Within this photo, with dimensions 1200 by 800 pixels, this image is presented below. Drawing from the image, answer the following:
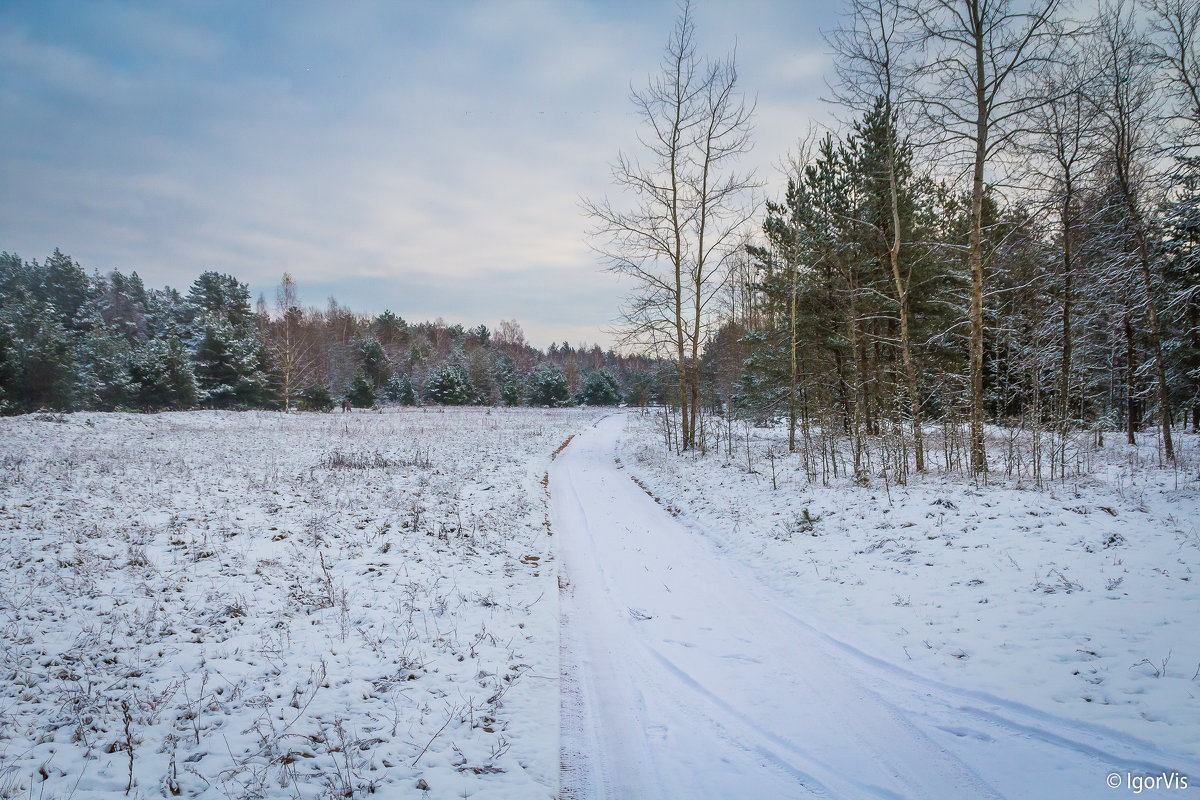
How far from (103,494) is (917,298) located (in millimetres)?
23054

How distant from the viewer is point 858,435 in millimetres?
10539

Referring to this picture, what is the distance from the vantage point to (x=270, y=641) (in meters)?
4.70

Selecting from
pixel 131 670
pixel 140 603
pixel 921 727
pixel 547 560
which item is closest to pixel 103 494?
pixel 140 603

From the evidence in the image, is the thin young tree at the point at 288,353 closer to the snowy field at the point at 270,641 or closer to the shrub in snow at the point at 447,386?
the shrub in snow at the point at 447,386

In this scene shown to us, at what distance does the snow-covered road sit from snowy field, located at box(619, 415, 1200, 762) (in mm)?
215

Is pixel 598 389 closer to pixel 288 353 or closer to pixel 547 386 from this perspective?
pixel 547 386

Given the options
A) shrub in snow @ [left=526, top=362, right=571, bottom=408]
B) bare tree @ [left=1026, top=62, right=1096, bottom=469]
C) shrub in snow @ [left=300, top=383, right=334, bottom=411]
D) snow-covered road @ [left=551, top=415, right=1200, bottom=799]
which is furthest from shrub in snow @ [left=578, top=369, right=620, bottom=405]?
snow-covered road @ [left=551, top=415, right=1200, bottom=799]

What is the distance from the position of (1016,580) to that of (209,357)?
4665cm

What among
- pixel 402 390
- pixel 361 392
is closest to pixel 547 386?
pixel 402 390

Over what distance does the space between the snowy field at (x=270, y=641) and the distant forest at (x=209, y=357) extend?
2526 centimetres

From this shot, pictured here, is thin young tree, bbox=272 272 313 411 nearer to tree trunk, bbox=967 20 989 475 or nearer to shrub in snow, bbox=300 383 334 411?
shrub in snow, bbox=300 383 334 411

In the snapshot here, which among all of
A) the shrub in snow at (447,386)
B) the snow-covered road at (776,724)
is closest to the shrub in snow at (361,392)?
the shrub in snow at (447,386)

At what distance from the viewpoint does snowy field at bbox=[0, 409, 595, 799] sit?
10.3 feet

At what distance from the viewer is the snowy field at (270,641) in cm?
315
